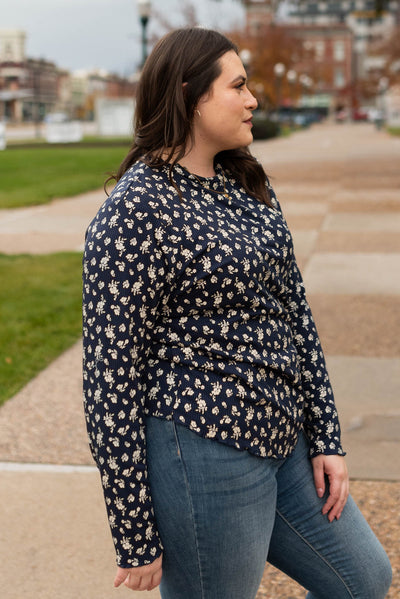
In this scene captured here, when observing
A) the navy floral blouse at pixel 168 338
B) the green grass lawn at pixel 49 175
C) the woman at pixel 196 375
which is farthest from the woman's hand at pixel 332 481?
the green grass lawn at pixel 49 175

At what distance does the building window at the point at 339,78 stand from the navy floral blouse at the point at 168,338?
140413mm

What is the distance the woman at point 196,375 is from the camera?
5.80 ft

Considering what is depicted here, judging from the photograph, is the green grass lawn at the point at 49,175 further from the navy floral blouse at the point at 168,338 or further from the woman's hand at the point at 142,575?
the woman's hand at the point at 142,575

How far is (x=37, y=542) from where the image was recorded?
11.0 feet

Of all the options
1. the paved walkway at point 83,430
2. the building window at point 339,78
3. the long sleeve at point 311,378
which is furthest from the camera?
the building window at point 339,78

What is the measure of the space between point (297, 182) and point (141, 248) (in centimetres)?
1756

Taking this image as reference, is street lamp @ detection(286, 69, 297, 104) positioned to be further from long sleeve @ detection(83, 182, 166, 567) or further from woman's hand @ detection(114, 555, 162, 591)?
woman's hand @ detection(114, 555, 162, 591)

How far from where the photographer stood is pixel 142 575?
1.78 metres

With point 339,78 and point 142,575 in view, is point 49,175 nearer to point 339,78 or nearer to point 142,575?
point 142,575

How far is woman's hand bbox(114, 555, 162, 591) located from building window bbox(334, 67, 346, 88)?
5539 inches

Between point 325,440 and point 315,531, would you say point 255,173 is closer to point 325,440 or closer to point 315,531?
point 325,440

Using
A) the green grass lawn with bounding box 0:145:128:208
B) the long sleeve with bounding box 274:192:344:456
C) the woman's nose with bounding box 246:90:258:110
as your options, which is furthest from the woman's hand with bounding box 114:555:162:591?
the green grass lawn with bounding box 0:145:128:208

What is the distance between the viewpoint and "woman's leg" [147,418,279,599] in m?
1.79

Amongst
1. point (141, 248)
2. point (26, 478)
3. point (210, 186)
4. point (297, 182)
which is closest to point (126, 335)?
point (141, 248)
